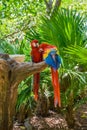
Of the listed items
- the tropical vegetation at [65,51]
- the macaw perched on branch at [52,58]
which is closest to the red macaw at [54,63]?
the macaw perched on branch at [52,58]

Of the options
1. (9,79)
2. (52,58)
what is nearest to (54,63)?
(52,58)

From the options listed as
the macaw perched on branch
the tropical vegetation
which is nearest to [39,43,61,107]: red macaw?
the macaw perched on branch

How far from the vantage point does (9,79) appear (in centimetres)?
223

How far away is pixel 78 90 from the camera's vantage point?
3.24 m

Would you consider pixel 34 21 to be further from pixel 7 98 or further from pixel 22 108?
pixel 7 98

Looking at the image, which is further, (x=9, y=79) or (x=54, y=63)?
(x=9, y=79)

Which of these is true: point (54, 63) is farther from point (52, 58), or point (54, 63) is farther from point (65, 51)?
point (65, 51)

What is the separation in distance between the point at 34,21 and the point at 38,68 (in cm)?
285

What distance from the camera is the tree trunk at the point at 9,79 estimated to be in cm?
209

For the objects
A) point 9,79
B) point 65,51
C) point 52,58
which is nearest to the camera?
point 52,58

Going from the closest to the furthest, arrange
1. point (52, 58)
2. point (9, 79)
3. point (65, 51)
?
point (52, 58) < point (9, 79) < point (65, 51)

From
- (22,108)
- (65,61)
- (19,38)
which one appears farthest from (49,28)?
(19,38)

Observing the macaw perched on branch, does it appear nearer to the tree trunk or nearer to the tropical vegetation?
the tree trunk

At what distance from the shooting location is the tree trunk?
2.09 meters
